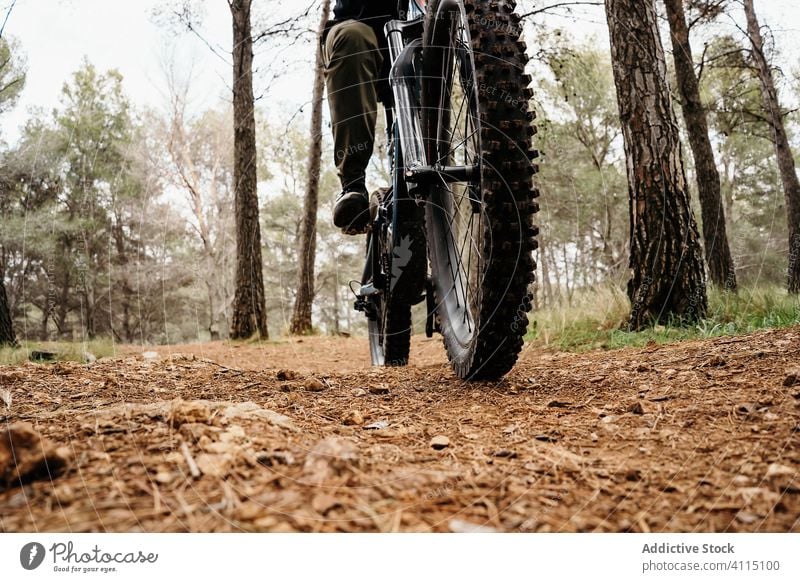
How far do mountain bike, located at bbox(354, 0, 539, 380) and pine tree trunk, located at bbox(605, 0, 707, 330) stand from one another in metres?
1.22

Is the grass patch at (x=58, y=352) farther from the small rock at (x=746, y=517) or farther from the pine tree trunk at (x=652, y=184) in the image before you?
the pine tree trunk at (x=652, y=184)

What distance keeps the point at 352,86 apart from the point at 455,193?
22.3 inches

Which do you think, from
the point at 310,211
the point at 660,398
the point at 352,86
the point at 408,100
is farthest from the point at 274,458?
the point at 310,211

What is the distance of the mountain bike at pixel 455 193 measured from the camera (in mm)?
1297

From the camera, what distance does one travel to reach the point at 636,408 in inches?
44.1

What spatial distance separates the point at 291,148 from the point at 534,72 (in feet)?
19.5

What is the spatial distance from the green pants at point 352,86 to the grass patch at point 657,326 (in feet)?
→ 5.46

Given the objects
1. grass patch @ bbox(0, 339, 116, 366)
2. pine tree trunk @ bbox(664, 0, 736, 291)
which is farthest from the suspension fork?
pine tree trunk @ bbox(664, 0, 736, 291)

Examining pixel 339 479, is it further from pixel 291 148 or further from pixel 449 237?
pixel 291 148

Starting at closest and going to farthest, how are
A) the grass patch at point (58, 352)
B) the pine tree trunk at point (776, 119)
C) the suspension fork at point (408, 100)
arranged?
the suspension fork at point (408, 100), the grass patch at point (58, 352), the pine tree trunk at point (776, 119)

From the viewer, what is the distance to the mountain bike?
4.25 ft

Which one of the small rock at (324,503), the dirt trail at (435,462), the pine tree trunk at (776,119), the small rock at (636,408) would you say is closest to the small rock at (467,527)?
the dirt trail at (435,462)
